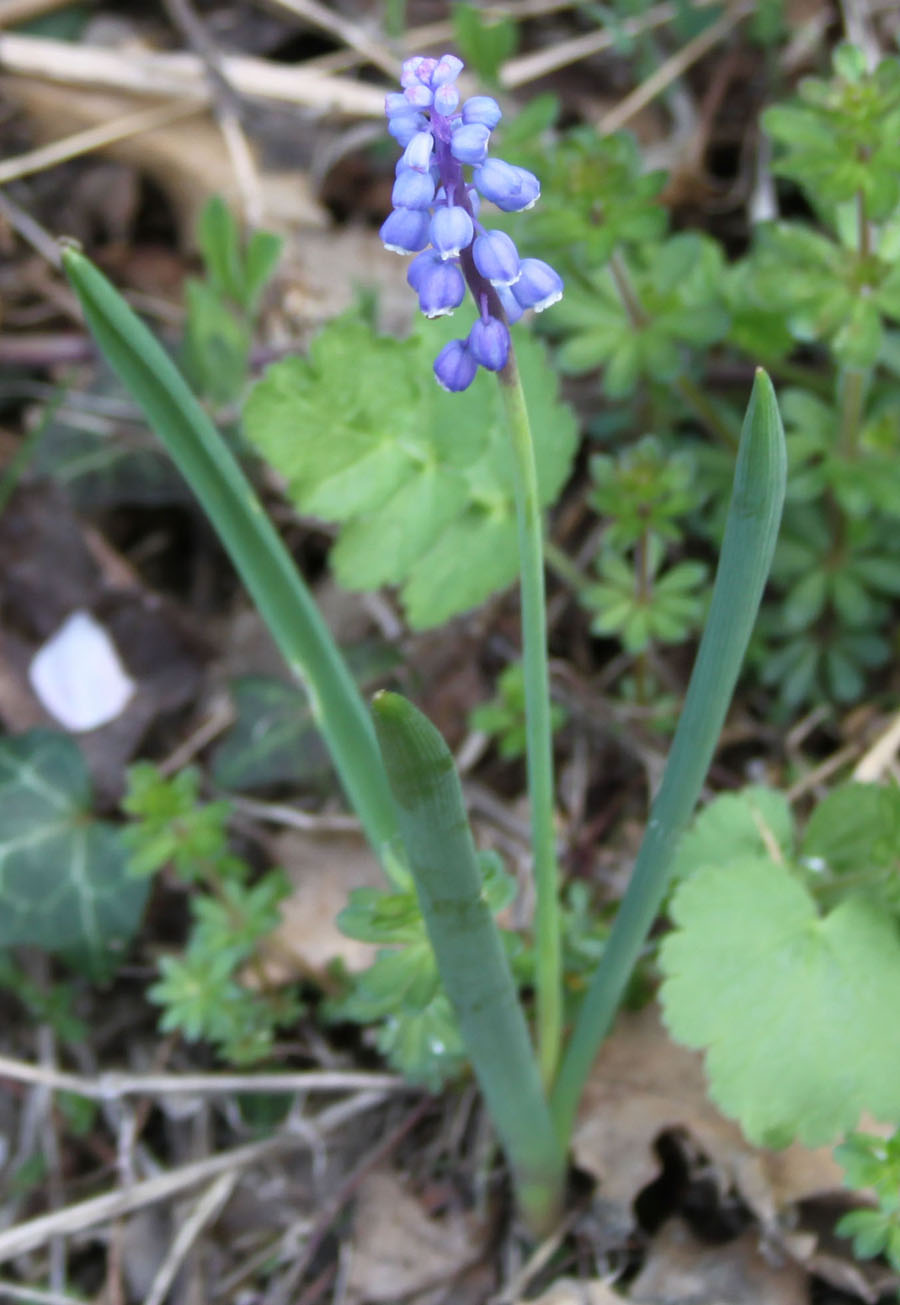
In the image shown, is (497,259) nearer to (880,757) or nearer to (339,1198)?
(880,757)

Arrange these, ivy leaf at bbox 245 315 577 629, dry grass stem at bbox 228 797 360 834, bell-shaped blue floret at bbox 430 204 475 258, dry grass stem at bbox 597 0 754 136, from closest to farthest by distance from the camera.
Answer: bell-shaped blue floret at bbox 430 204 475 258
ivy leaf at bbox 245 315 577 629
dry grass stem at bbox 228 797 360 834
dry grass stem at bbox 597 0 754 136

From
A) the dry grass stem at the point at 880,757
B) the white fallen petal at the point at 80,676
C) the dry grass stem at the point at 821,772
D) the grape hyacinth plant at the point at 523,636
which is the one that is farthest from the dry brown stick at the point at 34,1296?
the dry grass stem at the point at 880,757

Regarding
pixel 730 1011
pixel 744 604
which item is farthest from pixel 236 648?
pixel 744 604

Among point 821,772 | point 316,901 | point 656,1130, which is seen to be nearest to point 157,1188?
point 316,901

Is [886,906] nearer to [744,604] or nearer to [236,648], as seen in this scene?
Result: [744,604]

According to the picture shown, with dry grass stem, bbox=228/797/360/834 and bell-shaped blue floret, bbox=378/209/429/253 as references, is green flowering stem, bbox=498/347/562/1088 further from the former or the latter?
dry grass stem, bbox=228/797/360/834

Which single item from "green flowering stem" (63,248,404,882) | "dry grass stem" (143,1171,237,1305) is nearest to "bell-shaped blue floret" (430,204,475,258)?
"green flowering stem" (63,248,404,882)

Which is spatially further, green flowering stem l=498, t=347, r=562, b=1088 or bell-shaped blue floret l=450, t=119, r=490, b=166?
green flowering stem l=498, t=347, r=562, b=1088
